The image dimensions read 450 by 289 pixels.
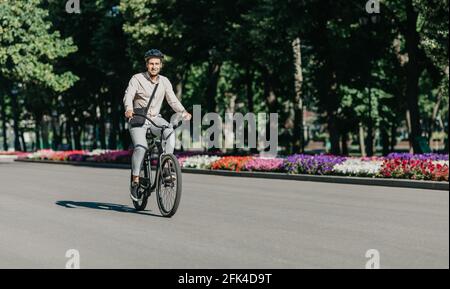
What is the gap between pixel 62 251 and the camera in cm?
745

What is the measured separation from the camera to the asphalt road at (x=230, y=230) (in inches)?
270

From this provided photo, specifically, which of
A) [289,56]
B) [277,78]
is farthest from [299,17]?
[277,78]

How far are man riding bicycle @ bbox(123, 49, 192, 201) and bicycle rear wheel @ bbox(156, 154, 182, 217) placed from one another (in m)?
0.21

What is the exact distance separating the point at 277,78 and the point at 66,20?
15.8 metres

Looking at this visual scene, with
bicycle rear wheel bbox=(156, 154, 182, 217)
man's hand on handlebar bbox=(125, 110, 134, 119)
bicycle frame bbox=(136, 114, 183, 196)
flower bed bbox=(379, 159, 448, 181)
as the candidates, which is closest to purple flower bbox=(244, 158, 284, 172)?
flower bed bbox=(379, 159, 448, 181)

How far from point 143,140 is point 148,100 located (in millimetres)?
583

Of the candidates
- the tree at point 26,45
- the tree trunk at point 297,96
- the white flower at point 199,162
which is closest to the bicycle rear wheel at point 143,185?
the white flower at point 199,162

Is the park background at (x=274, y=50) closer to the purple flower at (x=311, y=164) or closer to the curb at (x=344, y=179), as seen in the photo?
the purple flower at (x=311, y=164)

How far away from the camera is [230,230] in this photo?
892 cm

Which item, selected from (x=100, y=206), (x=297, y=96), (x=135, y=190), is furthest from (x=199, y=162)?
(x=135, y=190)

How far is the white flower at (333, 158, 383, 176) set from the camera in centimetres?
1852

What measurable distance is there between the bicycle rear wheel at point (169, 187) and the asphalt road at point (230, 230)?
19cm

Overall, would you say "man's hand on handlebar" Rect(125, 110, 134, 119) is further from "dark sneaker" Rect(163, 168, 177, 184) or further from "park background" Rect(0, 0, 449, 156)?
"park background" Rect(0, 0, 449, 156)

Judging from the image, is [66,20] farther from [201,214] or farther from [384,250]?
[384,250]
